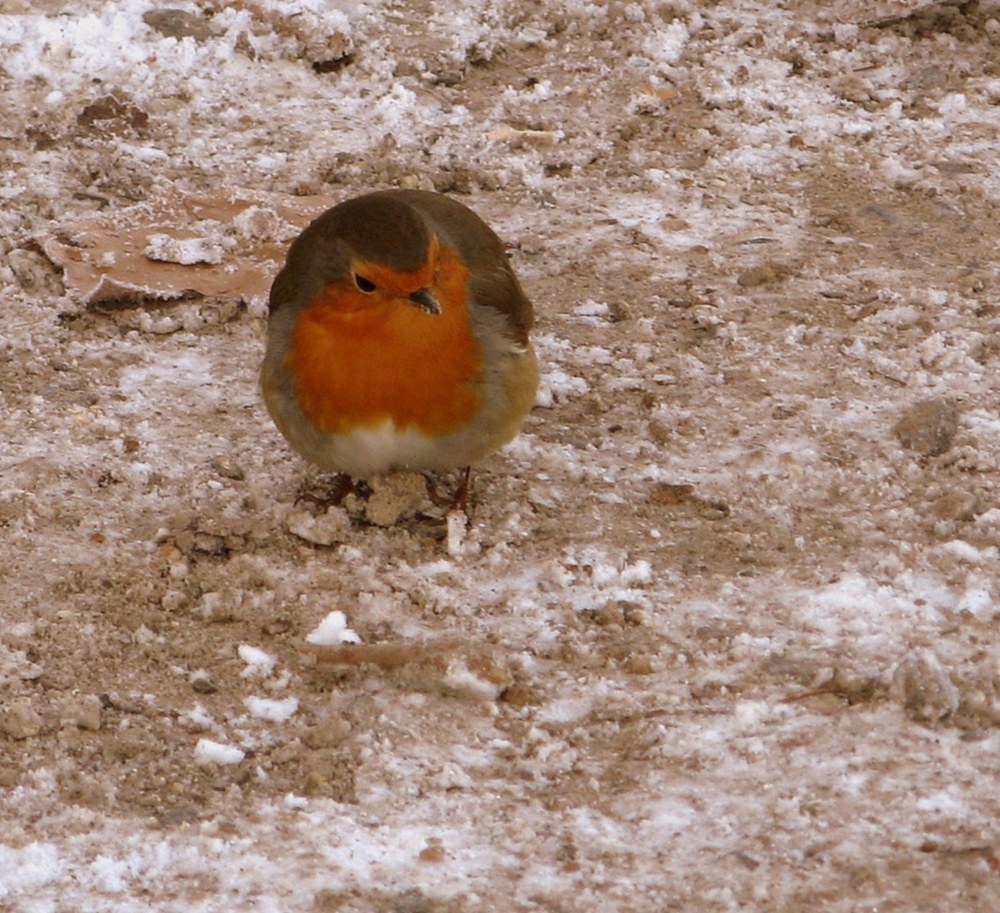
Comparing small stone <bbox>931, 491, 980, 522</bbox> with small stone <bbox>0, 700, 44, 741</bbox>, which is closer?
small stone <bbox>0, 700, 44, 741</bbox>

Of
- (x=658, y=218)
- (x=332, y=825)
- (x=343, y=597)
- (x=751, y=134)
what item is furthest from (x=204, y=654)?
(x=751, y=134)

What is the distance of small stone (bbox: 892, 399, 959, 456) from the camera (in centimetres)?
429

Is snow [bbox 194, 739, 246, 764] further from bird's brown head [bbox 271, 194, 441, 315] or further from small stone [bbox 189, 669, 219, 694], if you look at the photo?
bird's brown head [bbox 271, 194, 441, 315]

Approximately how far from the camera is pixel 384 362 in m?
3.86

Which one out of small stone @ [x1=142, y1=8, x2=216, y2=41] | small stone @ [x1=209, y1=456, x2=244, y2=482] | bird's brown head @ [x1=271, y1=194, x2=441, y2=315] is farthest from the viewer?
small stone @ [x1=142, y1=8, x2=216, y2=41]

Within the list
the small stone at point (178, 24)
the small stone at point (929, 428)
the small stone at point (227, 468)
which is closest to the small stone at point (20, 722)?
the small stone at point (227, 468)

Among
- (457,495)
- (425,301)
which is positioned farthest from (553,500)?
(425,301)

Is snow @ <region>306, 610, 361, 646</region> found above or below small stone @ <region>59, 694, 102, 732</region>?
above

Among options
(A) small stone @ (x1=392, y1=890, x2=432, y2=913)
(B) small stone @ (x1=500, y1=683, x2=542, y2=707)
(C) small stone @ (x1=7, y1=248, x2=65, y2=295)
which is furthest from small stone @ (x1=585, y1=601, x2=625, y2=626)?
(C) small stone @ (x1=7, y1=248, x2=65, y2=295)

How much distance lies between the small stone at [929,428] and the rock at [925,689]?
1.01 meters

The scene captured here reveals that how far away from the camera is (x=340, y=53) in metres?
6.12

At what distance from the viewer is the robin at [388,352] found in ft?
12.6

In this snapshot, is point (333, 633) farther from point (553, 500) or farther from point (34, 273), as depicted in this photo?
point (34, 273)

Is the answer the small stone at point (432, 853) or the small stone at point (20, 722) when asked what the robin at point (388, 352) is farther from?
the small stone at point (432, 853)
